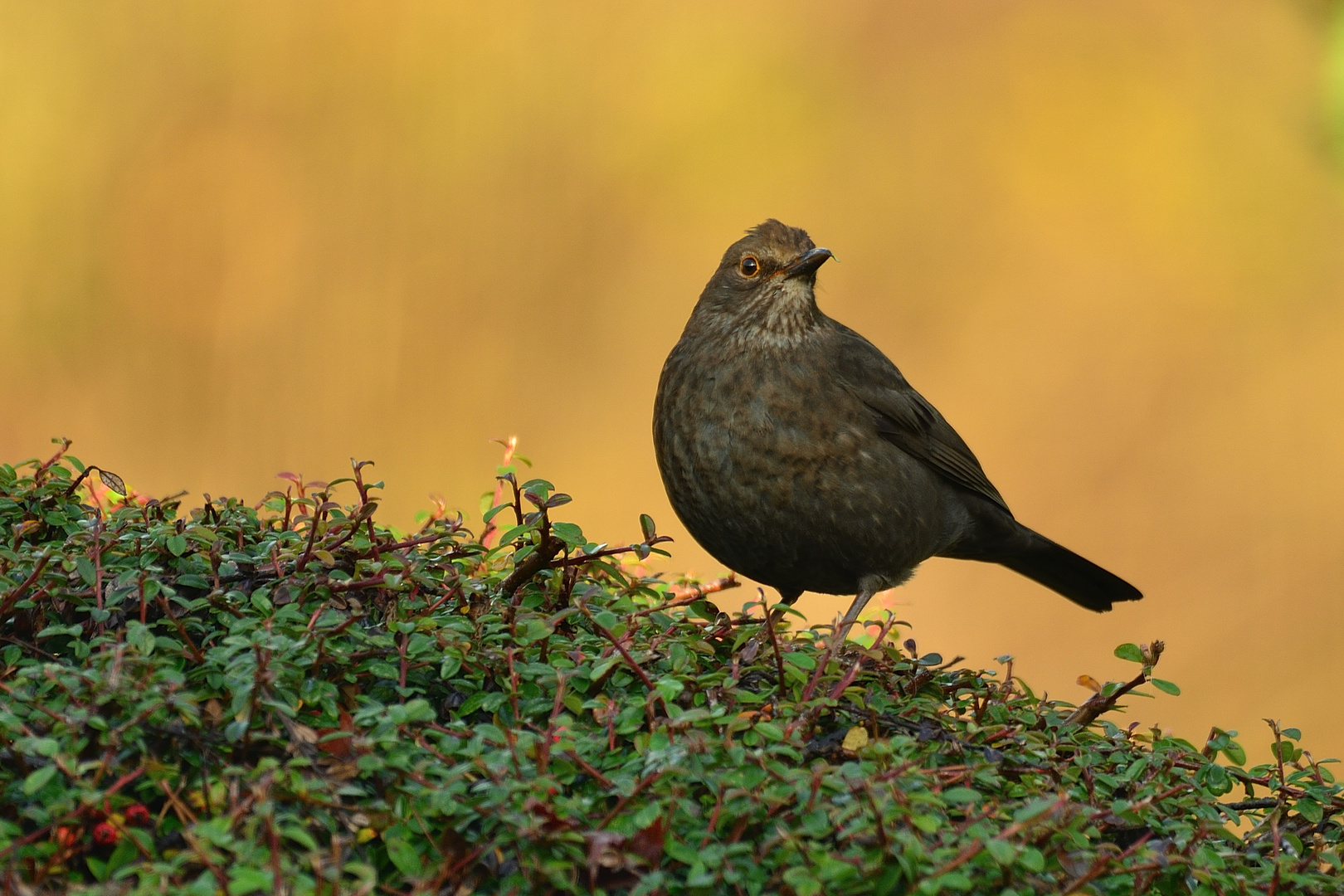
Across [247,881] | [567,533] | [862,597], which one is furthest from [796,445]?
[247,881]

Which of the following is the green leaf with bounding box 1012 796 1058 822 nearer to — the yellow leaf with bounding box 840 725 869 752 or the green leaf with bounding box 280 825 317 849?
the yellow leaf with bounding box 840 725 869 752

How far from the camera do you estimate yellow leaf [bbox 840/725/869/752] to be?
1905 mm

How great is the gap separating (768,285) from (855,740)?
2148 mm

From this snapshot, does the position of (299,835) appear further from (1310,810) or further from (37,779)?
(1310,810)

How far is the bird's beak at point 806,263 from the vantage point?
3777 millimetres

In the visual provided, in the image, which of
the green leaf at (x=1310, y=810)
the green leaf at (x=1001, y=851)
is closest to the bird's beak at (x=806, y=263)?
the green leaf at (x=1310, y=810)

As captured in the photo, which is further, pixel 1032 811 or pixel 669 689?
pixel 669 689

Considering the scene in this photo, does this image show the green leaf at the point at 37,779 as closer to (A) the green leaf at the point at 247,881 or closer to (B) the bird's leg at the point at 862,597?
(A) the green leaf at the point at 247,881

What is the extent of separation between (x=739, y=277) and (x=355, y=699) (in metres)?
2.35

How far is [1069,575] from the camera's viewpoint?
14.3 ft

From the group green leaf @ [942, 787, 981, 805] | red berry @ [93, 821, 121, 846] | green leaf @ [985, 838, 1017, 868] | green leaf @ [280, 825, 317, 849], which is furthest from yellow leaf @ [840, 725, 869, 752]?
red berry @ [93, 821, 121, 846]

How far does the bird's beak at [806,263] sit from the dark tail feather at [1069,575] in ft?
4.26

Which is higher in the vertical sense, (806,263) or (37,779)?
(806,263)

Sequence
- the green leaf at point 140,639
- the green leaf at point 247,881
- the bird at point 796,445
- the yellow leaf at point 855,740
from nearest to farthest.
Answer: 1. the green leaf at point 247,881
2. the green leaf at point 140,639
3. the yellow leaf at point 855,740
4. the bird at point 796,445
